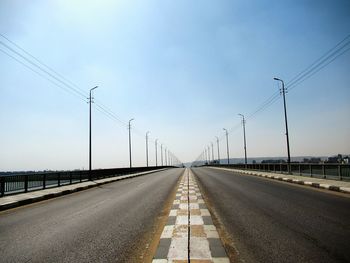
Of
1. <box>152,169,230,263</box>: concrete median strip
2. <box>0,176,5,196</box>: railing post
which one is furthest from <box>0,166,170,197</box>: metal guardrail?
<box>152,169,230,263</box>: concrete median strip

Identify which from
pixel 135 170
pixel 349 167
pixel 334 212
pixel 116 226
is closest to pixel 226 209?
pixel 334 212

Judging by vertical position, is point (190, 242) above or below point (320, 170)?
below

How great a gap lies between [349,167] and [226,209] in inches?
456

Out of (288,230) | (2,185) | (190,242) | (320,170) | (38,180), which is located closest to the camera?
(190,242)

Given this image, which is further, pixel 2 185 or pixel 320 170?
pixel 320 170

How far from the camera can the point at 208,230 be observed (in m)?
6.20

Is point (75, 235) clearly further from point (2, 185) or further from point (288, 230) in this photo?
point (2, 185)

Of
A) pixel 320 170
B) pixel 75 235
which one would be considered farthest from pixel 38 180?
pixel 320 170

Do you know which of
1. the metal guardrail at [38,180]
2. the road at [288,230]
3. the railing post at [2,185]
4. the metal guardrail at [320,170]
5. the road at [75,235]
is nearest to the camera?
the road at [288,230]

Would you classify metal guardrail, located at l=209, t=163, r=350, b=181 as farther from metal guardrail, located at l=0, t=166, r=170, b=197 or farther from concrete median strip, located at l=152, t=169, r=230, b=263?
metal guardrail, located at l=0, t=166, r=170, b=197

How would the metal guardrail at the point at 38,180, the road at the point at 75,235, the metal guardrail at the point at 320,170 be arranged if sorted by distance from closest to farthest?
the road at the point at 75,235, the metal guardrail at the point at 38,180, the metal guardrail at the point at 320,170

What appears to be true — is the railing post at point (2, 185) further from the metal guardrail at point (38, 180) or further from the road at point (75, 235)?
the road at point (75, 235)

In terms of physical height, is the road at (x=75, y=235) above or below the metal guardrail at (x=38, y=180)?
below

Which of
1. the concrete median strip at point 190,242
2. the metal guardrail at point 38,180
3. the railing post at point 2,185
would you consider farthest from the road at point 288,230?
the metal guardrail at point 38,180
